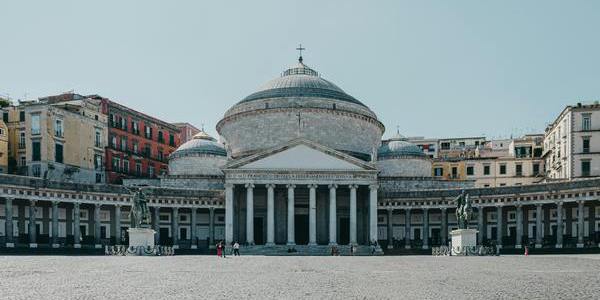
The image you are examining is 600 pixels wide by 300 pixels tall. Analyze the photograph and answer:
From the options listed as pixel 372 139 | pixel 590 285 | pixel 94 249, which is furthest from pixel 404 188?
pixel 590 285

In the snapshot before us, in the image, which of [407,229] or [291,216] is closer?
[291,216]

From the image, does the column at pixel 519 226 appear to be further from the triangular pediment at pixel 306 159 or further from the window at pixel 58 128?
the window at pixel 58 128

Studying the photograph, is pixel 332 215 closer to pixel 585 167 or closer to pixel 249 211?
pixel 249 211

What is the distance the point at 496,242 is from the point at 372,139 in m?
20.9

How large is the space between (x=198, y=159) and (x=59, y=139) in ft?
51.0

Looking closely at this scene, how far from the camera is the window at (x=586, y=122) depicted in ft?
255

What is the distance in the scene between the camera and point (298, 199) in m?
74.3

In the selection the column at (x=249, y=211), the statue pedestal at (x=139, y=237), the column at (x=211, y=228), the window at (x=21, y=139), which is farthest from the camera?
the window at (x=21, y=139)

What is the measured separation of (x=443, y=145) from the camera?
116312 mm

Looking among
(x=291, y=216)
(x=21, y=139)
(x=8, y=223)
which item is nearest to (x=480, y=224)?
(x=291, y=216)

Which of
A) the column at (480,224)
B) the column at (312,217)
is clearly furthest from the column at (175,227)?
the column at (480,224)

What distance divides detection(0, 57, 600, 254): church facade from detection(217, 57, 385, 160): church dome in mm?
133

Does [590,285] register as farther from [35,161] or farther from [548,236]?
[35,161]

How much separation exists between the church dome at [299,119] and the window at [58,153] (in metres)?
18.1
